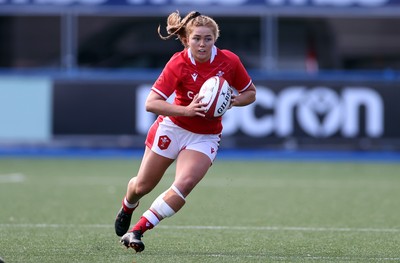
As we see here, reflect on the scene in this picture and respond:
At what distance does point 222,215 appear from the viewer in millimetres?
10297

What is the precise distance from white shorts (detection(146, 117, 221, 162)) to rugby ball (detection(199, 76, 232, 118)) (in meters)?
0.36

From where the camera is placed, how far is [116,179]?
14219 millimetres

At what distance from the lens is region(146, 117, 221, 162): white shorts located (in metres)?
7.62

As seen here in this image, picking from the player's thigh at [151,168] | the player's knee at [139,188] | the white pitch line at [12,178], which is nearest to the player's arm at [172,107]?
the player's thigh at [151,168]

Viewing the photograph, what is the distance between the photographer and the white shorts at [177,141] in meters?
7.62

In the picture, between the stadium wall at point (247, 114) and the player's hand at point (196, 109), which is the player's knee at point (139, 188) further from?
the stadium wall at point (247, 114)

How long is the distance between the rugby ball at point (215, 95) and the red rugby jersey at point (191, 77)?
220 millimetres

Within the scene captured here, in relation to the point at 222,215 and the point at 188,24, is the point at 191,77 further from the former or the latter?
the point at 222,215

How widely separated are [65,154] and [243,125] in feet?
10.7

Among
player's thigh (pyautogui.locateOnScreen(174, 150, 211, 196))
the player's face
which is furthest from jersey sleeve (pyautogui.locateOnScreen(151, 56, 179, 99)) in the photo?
player's thigh (pyautogui.locateOnScreen(174, 150, 211, 196))

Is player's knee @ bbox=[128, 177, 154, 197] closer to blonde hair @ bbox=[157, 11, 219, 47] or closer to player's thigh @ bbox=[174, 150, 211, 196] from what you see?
player's thigh @ bbox=[174, 150, 211, 196]

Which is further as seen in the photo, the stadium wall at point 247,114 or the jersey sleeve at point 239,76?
the stadium wall at point 247,114

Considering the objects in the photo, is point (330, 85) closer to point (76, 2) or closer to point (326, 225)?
point (76, 2)

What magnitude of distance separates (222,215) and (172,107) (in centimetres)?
317
